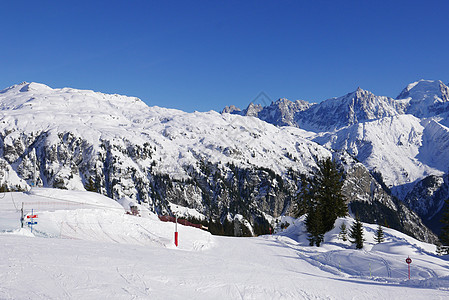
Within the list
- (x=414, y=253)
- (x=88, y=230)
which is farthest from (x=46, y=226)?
(x=414, y=253)

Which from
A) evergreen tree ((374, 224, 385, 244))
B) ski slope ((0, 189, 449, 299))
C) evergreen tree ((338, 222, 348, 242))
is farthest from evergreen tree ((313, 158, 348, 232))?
ski slope ((0, 189, 449, 299))

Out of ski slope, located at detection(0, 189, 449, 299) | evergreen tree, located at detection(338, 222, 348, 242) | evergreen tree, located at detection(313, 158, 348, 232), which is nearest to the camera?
ski slope, located at detection(0, 189, 449, 299)

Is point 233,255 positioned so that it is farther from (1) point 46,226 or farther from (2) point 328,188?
(2) point 328,188

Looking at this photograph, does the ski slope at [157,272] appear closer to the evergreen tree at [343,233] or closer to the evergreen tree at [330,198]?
the evergreen tree at [343,233]

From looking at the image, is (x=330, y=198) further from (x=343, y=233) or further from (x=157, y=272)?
(x=157, y=272)

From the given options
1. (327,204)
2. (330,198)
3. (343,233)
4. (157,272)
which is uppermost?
(330,198)

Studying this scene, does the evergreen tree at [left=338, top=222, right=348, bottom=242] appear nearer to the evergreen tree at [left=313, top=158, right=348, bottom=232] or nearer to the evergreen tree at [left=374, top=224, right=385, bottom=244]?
the evergreen tree at [left=313, top=158, right=348, bottom=232]

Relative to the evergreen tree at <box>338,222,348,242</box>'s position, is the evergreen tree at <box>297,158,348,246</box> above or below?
above

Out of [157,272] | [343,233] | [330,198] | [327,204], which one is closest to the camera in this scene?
[157,272]

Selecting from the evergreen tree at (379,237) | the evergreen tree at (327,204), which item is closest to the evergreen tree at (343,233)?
the evergreen tree at (327,204)

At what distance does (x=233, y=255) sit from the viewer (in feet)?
102

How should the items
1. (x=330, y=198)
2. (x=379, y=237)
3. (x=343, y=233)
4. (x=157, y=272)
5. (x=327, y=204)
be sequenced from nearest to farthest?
(x=157, y=272), (x=343, y=233), (x=379, y=237), (x=327, y=204), (x=330, y=198)

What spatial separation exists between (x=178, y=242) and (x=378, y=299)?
872 inches

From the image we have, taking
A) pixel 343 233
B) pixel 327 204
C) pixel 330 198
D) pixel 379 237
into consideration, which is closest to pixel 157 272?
pixel 343 233
